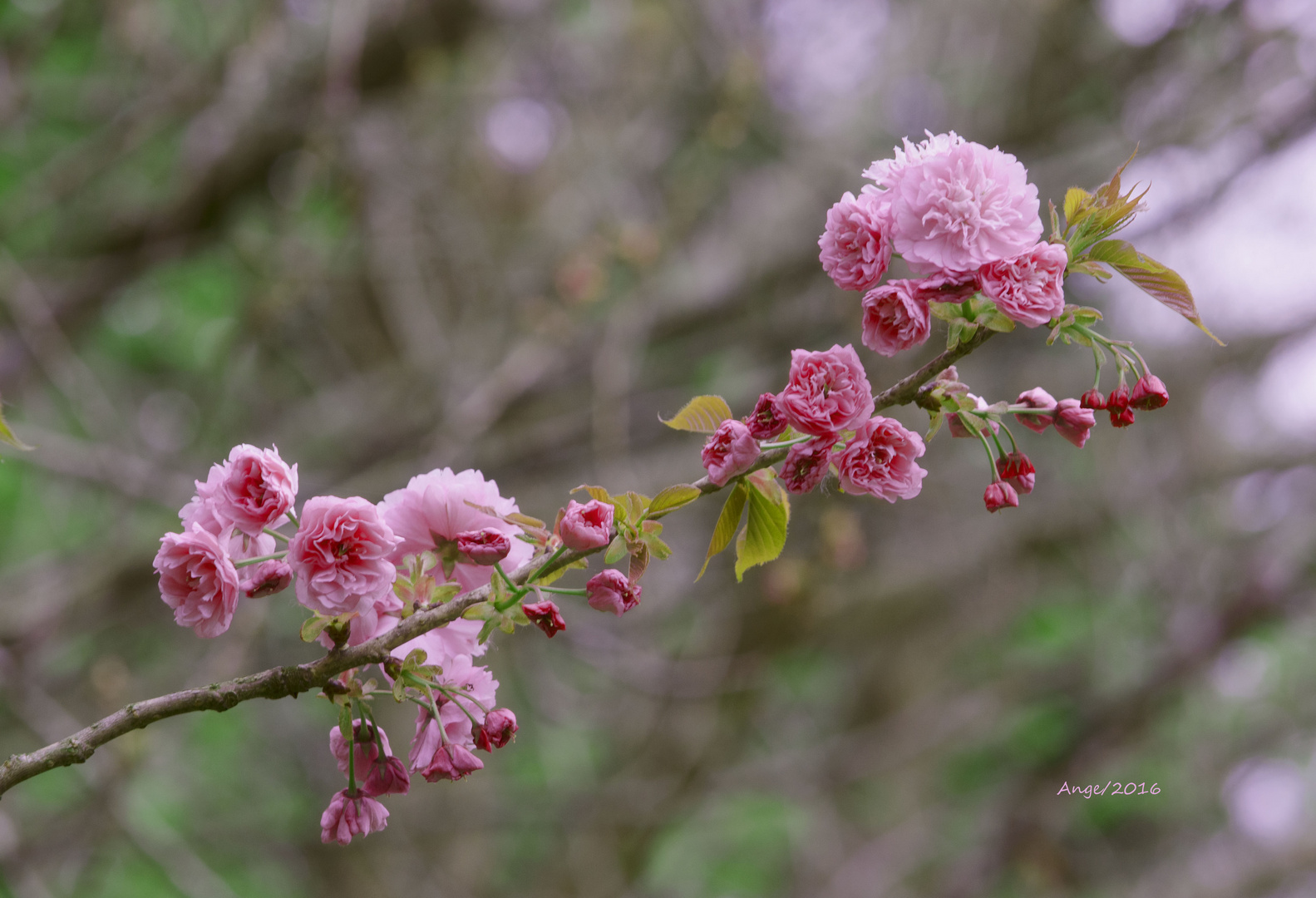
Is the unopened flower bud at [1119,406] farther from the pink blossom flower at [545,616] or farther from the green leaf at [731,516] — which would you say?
the pink blossom flower at [545,616]

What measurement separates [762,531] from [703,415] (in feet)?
0.45

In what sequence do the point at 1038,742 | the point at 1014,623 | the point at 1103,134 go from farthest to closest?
the point at 1014,623
the point at 1038,742
the point at 1103,134

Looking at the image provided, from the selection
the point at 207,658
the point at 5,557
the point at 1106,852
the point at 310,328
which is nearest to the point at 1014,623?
the point at 1106,852

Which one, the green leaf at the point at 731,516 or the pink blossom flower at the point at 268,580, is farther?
the green leaf at the point at 731,516

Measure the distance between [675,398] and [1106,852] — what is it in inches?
164

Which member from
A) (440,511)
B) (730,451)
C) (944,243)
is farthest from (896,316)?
(440,511)

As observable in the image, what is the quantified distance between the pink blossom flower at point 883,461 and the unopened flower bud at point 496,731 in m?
0.41

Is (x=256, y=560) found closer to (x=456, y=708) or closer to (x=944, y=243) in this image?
(x=456, y=708)

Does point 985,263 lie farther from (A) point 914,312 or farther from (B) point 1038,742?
(B) point 1038,742

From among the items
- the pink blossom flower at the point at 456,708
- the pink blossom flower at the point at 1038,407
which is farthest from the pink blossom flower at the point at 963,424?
the pink blossom flower at the point at 456,708

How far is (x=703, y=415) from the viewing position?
39.6 inches

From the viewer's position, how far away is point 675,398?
185 inches

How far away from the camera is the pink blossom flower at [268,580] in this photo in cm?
87

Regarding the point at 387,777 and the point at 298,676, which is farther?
the point at 387,777
